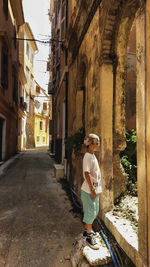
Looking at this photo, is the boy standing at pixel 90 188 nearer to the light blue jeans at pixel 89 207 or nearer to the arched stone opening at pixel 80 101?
the light blue jeans at pixel 89 207

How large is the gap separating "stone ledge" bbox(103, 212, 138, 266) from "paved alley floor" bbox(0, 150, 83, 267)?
0.77m

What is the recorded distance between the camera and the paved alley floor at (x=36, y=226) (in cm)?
262

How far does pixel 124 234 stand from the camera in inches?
91.9

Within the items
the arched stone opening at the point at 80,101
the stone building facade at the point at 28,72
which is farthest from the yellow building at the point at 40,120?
the arched stone opening at the point at 80,101

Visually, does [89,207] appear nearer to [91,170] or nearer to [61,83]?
[91,170]

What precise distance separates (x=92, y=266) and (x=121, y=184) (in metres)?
1.50

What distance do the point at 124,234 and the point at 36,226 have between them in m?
1.84

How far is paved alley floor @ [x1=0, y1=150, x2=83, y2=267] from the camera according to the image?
8.58 feet

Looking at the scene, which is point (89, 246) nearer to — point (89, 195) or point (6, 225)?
point (89, 195)

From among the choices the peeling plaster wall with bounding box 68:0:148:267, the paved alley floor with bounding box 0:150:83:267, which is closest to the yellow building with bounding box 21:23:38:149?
the paved alley floor with bounding box 0:150:83:267

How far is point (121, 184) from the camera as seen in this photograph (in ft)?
11.1

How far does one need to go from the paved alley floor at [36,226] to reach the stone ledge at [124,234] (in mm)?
774

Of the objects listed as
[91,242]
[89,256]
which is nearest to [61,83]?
[91,242]

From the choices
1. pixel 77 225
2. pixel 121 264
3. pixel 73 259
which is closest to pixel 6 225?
pixel 77 225
